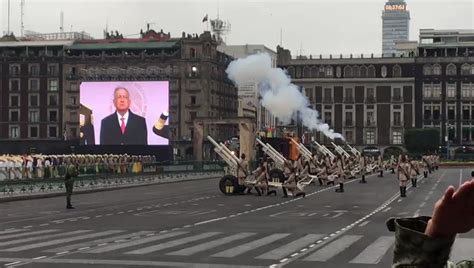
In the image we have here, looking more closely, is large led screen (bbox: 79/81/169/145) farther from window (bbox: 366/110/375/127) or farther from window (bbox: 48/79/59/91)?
window (bbox: 366/110/375/127)

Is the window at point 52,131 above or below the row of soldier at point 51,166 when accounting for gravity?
above

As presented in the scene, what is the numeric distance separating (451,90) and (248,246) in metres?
117

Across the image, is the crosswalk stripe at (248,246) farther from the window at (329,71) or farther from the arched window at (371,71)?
the arched window at (371,71)

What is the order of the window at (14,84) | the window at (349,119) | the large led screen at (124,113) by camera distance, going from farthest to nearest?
the window at (349,119)
the window at (14,84)
the large led screen at (124,113)

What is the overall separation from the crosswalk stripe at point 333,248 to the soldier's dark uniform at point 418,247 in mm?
12189

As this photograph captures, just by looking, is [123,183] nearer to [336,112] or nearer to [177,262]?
[177,262]

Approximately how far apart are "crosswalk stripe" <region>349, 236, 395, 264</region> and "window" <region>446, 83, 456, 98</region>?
113133 mm

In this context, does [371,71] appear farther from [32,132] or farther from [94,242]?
[94,242]

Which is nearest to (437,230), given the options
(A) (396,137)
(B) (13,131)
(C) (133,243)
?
(C) (133,243)

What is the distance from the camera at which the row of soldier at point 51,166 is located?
148 feet

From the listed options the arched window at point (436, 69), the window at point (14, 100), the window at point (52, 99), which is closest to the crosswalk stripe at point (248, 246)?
the window at point (52, 99)

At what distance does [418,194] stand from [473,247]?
913 inches

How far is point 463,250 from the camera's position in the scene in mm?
15836

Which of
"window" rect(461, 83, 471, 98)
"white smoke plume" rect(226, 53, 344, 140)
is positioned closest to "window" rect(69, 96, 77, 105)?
"white smoke plume" rect(226, 53, 344, 140)
